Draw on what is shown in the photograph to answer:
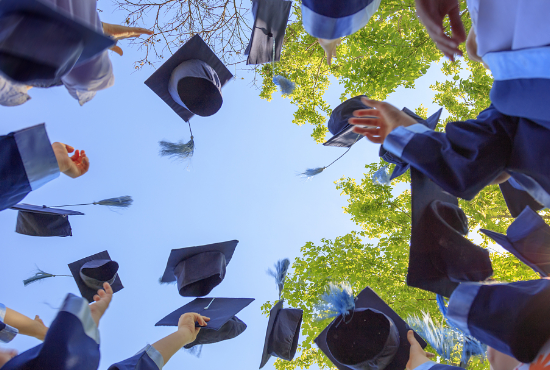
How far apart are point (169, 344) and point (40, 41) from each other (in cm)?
229

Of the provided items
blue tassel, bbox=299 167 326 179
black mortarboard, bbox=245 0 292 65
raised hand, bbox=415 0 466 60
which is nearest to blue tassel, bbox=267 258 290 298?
blue tassel, bbox=299 167 326 179

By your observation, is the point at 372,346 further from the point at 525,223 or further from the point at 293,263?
the point at 293,263

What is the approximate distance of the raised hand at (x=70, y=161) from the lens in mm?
2225

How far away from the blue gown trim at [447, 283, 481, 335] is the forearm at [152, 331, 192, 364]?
2.09m

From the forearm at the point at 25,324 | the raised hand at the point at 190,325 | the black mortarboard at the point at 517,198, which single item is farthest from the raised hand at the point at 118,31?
the black mortarboard at the point at 517,198

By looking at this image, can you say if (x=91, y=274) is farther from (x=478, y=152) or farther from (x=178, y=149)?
(x=478, y=152)

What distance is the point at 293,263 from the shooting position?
5.76 m

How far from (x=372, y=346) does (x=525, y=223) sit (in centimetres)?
165

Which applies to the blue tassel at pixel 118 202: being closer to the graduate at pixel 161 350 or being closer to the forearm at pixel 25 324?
the forearm at pixel 25 324

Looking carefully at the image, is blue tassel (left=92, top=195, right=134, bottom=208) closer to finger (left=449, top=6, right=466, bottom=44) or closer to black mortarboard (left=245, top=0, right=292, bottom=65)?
black mortarboard (left=245, top=0, right=292, bottom=65)

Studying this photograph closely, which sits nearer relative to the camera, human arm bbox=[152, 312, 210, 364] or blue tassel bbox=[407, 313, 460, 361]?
human arm bbox=[152, 312, 210, 364]

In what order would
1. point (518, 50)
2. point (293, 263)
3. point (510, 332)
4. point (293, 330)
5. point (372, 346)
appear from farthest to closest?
point (293, 263)
point (293, 330)
point (372, 346)
point (510, 332)
point (518, 50)

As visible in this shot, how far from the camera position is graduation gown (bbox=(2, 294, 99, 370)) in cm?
149

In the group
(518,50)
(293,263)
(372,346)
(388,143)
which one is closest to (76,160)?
(388,143)
